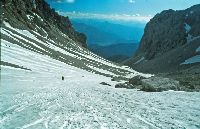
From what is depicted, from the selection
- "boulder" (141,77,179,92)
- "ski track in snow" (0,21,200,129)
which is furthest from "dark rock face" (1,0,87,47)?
"ski track in snow" (0,21,200,129)

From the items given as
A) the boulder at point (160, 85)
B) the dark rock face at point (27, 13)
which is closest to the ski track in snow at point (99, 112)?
the boulder at point (160, 85)

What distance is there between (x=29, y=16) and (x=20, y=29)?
37825 millimetres

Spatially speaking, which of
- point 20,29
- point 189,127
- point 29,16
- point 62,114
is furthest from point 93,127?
point 29,16

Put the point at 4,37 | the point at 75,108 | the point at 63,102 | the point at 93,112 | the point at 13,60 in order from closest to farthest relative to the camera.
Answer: the point at 93,112
the point at 75,108
the point at 63,102
the point at 13,60
the point at 4,37

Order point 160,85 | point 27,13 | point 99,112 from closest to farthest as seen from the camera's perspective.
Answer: point 99,112 < point 160,85 < point 27,13

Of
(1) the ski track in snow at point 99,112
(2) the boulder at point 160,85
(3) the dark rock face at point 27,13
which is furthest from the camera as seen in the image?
(3) the dark rock face at point 27,13

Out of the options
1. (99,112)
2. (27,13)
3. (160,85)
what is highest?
(27,13)

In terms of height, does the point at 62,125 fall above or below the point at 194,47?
below

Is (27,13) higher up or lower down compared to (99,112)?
higher up

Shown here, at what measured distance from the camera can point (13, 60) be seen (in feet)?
222

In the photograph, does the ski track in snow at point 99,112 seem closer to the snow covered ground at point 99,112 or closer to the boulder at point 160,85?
the snow covered ground at point 99,112

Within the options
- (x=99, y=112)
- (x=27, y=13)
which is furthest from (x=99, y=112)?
(x=27, y=13)

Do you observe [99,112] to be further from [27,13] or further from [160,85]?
[27,13]

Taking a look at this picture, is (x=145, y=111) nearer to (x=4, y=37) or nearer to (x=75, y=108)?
(x=75, y=108)
